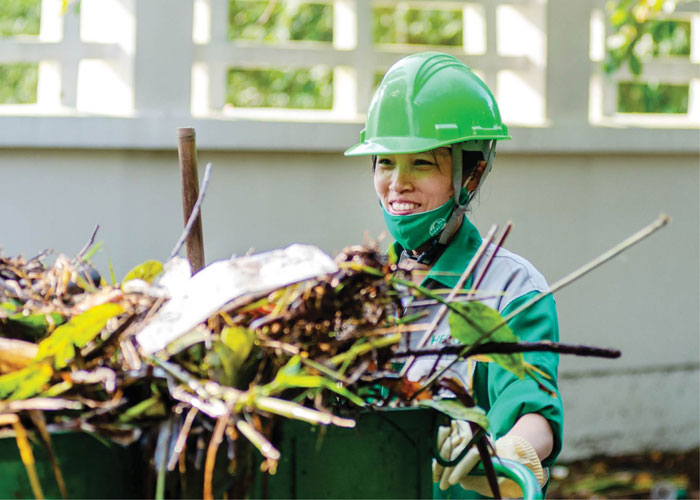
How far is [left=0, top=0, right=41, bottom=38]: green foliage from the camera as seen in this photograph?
40.3 ft

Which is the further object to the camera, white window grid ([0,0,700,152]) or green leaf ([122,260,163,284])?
white window grid ([0,0,700,152])

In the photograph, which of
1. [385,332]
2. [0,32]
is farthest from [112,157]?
[0,32]

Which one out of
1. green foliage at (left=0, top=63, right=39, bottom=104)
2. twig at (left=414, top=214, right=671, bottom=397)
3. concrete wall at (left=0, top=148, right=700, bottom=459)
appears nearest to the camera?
twig at (left=414, top=214, right=671, bottom=397)

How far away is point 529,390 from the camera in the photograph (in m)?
2.04

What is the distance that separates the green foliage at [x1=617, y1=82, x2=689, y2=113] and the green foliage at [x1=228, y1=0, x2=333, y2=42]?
11.0 ft

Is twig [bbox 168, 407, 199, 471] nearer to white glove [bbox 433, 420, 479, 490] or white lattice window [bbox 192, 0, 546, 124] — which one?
white glove [bbox 433, 420, 479, 490]

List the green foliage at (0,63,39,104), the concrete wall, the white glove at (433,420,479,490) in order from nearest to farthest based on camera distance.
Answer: the white glove at (433,420,479,490) → the concrete wall → the green foliage at (0,63,39,104)

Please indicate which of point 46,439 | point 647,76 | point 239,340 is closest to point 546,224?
point 647,76

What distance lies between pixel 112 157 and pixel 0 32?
8.39 metres

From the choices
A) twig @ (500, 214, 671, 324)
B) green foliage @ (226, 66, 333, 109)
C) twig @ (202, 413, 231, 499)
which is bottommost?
twig @ (202, 413, 231, 499)

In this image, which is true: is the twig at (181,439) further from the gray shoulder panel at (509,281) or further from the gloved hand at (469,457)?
the gray shoulder panel at (509,281)

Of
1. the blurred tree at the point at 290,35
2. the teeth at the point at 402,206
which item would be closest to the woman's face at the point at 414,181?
the teeth at the point at 402,206

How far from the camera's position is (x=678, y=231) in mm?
5504

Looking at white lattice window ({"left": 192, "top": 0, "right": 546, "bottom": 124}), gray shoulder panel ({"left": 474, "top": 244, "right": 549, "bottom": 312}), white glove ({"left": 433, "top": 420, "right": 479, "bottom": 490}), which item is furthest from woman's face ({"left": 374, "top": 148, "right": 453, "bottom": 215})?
white lattice window ({"left": 192, "top": 0, "right": 546, "bottom": 124})
